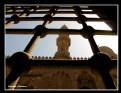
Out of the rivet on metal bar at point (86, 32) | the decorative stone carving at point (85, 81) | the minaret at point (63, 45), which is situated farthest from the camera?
the minaret at point (63, 45)

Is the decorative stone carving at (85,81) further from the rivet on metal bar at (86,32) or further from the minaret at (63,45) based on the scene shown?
the rivet on metal bar at (86,32)

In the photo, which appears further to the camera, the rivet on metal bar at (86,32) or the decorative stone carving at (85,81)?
the decorative stone carving at (85,81)

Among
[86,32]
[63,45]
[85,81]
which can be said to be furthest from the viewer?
[63,45]

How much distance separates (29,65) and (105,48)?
22841 millimetres

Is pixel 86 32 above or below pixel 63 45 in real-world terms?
below

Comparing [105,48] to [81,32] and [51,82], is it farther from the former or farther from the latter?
[81,32]

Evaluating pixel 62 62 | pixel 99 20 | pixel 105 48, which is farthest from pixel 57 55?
pixel 62 62

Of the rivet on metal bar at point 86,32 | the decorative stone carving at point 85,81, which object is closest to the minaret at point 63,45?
the decorative stone carving at point 85,81

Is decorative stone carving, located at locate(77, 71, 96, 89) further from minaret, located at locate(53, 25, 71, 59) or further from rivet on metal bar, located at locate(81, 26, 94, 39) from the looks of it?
rivet on metal bar, located at locate(81, 26, 94, 39)

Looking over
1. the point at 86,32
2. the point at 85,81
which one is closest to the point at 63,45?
the point at 85,81

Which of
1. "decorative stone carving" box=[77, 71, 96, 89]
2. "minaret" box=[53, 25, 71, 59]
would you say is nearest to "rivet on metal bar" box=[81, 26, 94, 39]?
"decorative stone carving" box=[77, 71, 96, 89]

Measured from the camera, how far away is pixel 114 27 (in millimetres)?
2779

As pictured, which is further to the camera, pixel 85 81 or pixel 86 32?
pixel 85 81

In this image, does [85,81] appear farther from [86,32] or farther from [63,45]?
[86,32]
